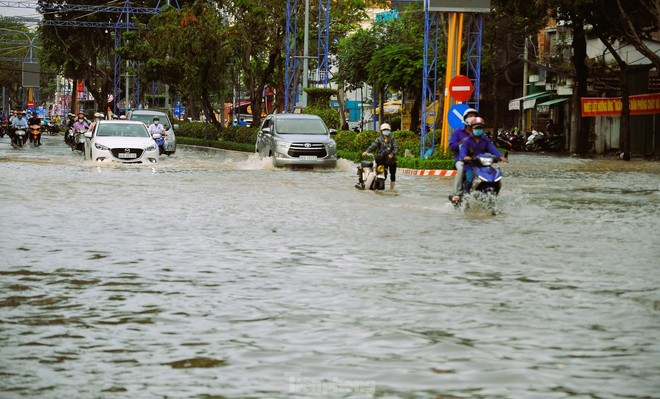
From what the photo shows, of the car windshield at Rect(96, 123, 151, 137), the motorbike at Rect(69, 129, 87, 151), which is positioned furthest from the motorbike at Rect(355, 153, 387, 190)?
the motorbike at Rect(69, 129, 87, 151)

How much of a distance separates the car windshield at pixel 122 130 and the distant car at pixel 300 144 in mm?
3587

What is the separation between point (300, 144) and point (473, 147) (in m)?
14.8

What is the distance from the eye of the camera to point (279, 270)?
38.3 ft

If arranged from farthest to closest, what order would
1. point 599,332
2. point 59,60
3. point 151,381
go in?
point 59,60, point 599,332, point 151,381

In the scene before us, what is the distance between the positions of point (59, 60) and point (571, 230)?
215 feet

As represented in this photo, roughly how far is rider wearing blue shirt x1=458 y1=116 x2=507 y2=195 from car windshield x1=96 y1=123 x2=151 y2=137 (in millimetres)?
17598

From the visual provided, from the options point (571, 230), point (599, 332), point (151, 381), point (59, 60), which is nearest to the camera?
point (151, 381)

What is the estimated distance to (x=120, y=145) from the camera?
110 ft

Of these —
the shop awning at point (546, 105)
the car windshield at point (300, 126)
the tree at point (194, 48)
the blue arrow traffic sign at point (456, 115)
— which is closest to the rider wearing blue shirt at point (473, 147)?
the blue arrow traffic sign at point (456, 115)

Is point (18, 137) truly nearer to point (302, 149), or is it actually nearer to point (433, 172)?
point (302, 149)

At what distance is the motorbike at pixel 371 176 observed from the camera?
987 inches

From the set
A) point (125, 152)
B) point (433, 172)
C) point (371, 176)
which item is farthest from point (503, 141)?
point (371, 176)

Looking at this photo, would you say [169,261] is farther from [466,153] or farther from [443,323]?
[466,153]

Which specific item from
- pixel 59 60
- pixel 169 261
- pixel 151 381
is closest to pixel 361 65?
pixel 59 60
